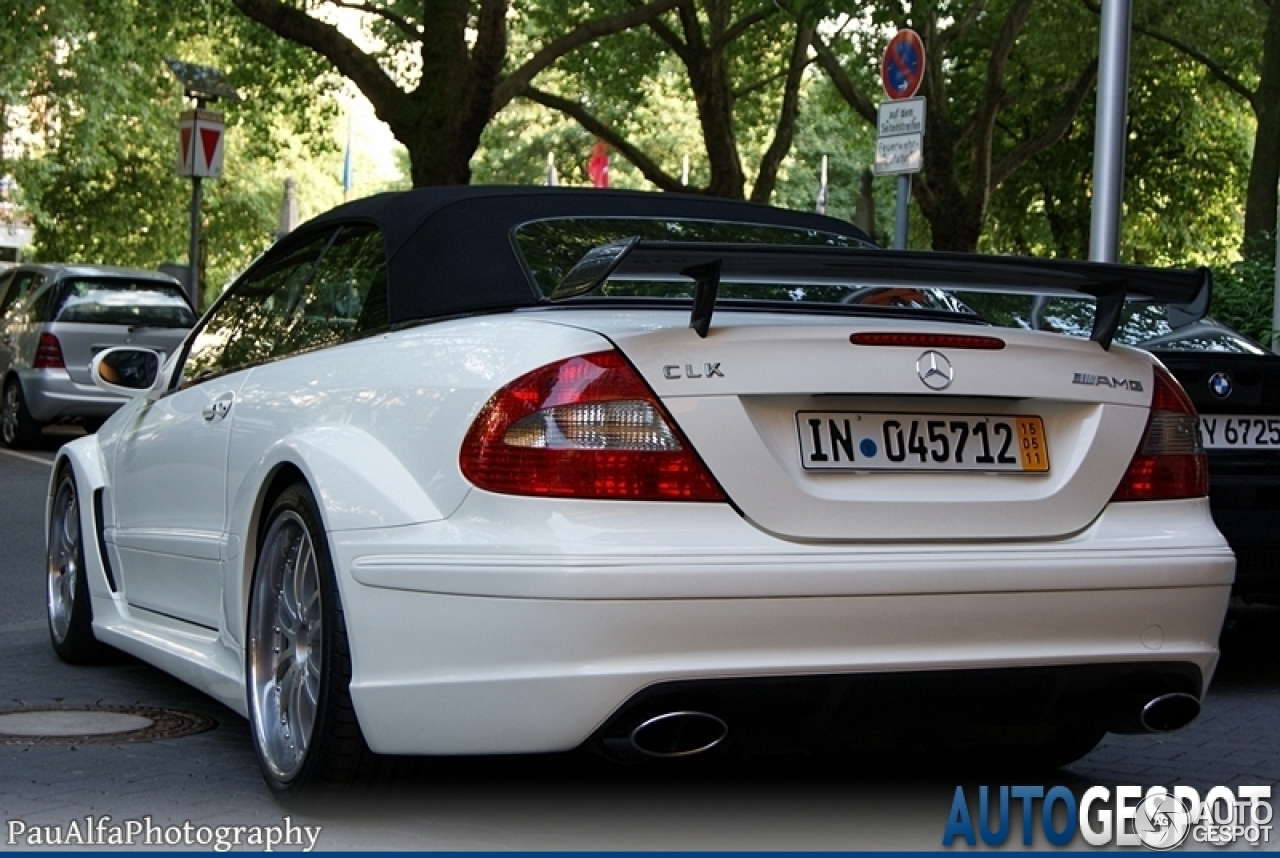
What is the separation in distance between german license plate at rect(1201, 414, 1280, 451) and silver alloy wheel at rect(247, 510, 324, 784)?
11.4 ft

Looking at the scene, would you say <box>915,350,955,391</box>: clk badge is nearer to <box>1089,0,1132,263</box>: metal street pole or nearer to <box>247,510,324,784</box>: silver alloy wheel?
<box>247,510,324,784</box>: silver alloy wheel

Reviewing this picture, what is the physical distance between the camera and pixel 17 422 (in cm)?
1962

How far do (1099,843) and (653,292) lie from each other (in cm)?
161

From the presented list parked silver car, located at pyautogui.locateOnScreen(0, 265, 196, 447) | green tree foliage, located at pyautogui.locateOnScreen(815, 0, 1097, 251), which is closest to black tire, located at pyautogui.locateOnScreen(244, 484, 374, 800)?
parked silver car, located at pyautogui.locateOnScreen(0, 265, 196, 447)

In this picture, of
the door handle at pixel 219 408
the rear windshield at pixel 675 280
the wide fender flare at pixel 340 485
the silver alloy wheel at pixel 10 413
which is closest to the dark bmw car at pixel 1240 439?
the rear windshield at pixel 675 280

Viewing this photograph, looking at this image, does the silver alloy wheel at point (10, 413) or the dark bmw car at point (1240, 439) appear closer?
the dark bmw car at point (1240, 439)

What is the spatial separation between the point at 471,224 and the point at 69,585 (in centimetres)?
258

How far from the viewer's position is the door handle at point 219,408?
577 centimetres

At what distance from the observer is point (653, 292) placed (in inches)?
204

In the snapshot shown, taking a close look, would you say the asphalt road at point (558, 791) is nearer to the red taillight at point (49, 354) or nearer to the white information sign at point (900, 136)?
the white information sign at point (900, 136)

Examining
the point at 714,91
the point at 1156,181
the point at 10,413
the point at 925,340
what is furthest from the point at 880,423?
the point at 1156,181

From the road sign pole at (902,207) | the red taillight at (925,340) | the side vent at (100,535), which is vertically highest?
the road sign pole at (902,207)

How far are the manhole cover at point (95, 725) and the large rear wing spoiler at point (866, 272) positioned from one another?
6.78 feet

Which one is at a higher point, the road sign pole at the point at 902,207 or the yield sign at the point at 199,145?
the yield sign at the point at 199,145
